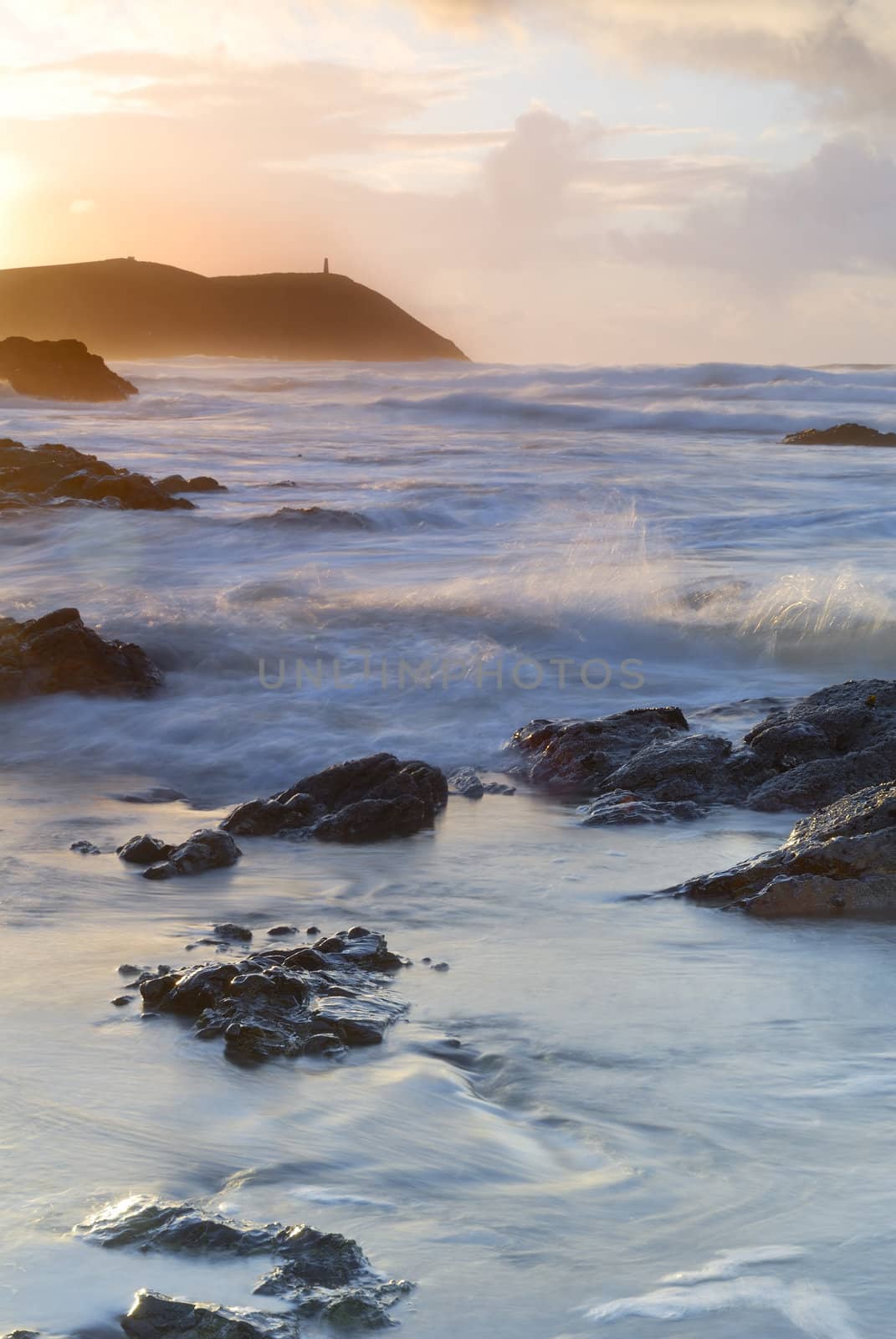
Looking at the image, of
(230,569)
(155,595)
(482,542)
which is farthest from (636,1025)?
(482,542)

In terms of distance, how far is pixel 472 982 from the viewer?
365 cm

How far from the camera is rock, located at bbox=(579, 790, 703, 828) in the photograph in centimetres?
530

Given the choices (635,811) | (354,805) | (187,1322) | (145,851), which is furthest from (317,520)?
(187,1322)

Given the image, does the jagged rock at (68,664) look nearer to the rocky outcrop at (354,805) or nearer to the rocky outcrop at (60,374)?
the rocky outcrop at (354,805)

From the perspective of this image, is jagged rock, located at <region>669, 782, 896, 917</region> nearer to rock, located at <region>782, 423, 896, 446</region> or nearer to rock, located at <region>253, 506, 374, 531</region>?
rock, located at <region>253, 506, 374, 531</region>

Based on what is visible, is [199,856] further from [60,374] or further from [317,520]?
[60,374]

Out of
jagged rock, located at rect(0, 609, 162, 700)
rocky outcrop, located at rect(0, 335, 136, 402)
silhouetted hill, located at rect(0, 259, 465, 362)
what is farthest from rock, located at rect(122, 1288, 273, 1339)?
silhouetted hill, located at rect(0, 259, 465, 362)

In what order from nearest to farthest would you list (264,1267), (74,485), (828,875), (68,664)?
(264,1267) < (828,875) < (68,664) < (74,485)

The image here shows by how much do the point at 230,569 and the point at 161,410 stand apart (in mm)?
28407

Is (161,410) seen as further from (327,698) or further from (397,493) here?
(327,698)

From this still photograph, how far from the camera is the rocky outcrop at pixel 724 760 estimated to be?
5383mm

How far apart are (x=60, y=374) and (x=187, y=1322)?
42300 mm

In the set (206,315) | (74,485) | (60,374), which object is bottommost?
(74,485)

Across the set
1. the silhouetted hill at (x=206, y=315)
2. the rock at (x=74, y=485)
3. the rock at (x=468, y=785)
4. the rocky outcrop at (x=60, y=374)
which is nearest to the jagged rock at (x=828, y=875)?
the rock at (x=468, y=785)
